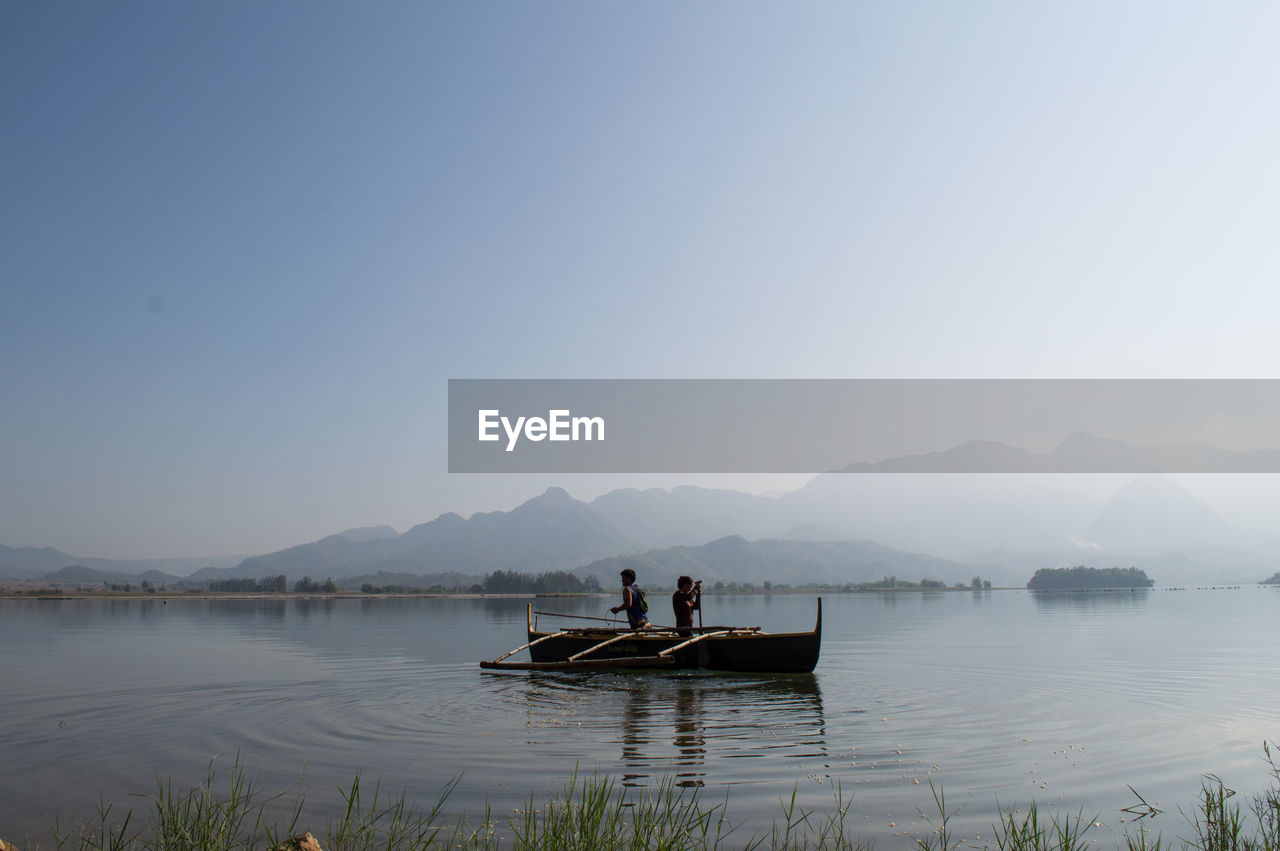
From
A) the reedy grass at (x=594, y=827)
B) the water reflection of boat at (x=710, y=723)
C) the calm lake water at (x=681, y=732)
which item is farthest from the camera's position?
the water reflection of boat at (x=710, y=723)

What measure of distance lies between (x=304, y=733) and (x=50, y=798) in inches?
192

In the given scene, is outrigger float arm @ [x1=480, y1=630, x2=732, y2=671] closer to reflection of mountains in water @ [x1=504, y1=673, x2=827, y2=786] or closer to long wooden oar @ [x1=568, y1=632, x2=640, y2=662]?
long wooden oar @ [x1=568, y1=632, x2=640, y2=662]

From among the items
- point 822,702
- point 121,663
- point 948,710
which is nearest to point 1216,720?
point 948,710

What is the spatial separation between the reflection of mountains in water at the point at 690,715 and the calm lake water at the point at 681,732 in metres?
0.09

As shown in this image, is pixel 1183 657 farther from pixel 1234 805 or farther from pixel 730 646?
pixel 1234 805

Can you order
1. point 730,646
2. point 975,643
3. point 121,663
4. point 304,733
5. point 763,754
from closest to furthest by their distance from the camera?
point 763,754
point 304,733
point 730,646
point 121,663
point 975,643

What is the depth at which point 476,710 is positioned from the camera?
19.0 m

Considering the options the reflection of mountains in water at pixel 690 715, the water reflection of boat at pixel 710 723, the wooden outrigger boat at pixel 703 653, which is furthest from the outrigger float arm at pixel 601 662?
the water reflection of boat at pixel 710 723

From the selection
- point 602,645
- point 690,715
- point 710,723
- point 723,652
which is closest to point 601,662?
point 602,645

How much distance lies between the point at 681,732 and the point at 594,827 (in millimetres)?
8704

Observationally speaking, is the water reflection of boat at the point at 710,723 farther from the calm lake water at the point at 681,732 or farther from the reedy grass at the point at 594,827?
the reedy grass at the point at 594,827

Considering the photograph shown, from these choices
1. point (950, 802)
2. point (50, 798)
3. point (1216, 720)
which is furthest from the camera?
point (1216, 720)

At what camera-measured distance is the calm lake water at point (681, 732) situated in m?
11.7

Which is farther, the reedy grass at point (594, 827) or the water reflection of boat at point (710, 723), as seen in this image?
the water reflection of boat at point (710, 723)
